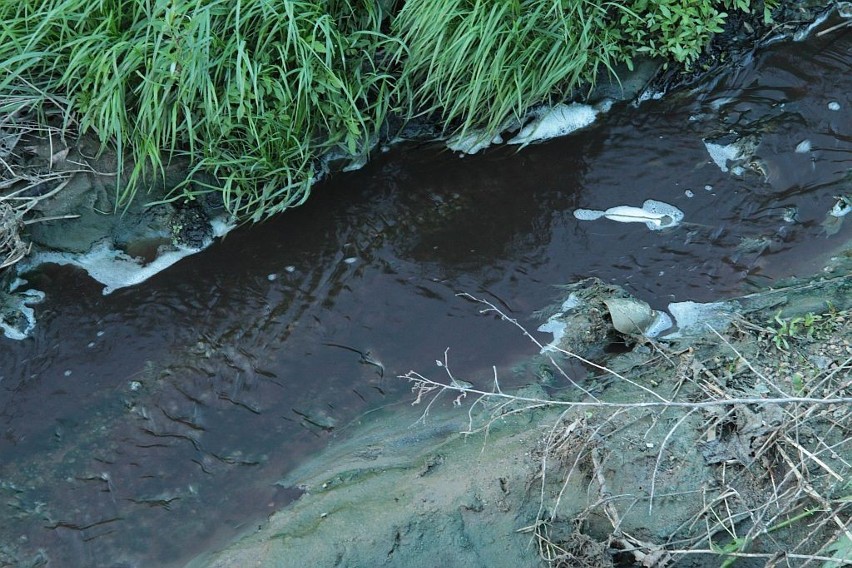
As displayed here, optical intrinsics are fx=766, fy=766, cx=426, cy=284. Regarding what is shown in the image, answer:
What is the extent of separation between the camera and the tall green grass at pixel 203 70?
3795mm

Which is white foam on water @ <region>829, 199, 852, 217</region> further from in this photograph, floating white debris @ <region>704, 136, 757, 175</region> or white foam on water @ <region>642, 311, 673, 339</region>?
white foam on water @ <region>642, 311, 673, 339</region>

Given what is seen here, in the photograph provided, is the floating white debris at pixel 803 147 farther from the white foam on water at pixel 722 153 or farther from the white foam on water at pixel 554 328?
the white foam on water at pixel 554 328

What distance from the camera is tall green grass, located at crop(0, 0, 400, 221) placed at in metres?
3.79

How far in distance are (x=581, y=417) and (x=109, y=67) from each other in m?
2.81

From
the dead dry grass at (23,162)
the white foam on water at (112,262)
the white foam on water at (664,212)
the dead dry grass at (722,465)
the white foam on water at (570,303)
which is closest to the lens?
the dead dry grass at (722,465)

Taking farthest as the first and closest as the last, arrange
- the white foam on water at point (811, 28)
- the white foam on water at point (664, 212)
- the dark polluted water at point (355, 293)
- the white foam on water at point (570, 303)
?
1. the white foam on water at point (811, 28)
2. the white foam on water at point (664, 212)
3. the white foam on water at point (570, 303)
4. the dark polluted water at point (355, 293)

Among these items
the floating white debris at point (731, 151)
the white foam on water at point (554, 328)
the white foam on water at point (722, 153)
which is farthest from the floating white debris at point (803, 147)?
the white foam on water at point (554, 328)

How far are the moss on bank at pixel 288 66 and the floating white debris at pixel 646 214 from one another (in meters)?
0.77

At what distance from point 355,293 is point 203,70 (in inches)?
55.1

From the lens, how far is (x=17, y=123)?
397 cm

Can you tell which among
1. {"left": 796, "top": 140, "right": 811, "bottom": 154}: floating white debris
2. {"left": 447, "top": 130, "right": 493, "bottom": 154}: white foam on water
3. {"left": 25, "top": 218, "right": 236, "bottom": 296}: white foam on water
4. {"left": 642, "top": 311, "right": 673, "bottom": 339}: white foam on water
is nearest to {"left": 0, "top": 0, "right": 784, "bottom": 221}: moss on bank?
{"left": 447, "top": 130, "right": 493, "bottom": 154}: white foam on water

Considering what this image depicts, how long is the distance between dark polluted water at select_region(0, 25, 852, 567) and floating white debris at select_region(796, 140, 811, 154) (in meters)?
0.04

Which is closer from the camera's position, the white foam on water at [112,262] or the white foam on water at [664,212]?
the white foam on water at [112,262]

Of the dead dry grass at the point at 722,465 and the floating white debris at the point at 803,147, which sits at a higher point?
the floating white debris at the point at 803,147
